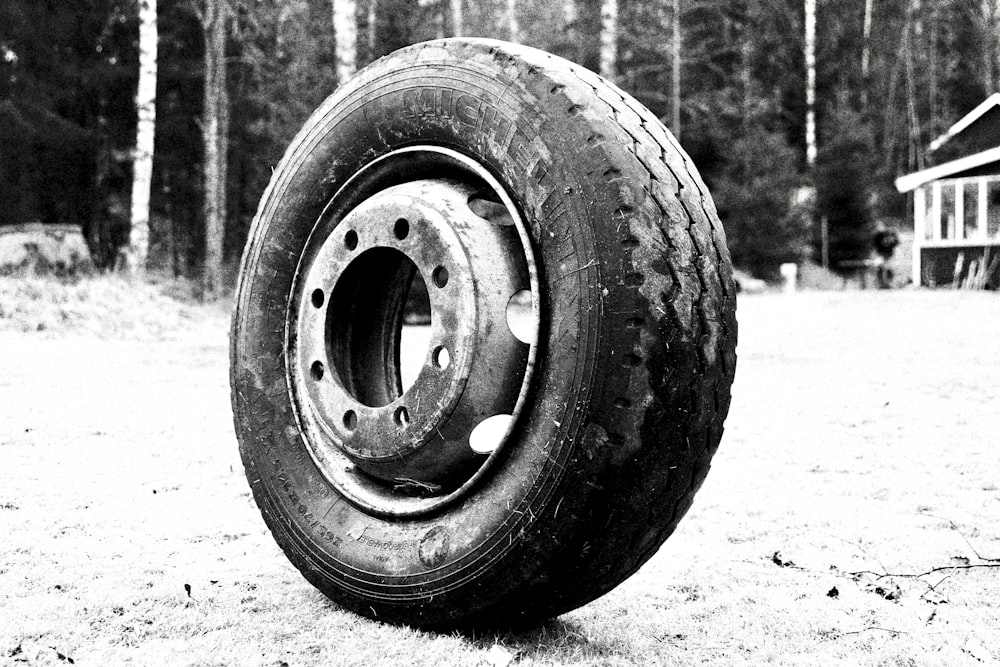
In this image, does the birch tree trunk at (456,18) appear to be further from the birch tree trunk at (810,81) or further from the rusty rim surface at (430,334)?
the rusty rim surface at (430,334)

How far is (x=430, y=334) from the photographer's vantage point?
2.32 m

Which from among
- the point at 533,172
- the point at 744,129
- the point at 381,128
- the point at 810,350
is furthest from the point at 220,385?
the point at 744,129

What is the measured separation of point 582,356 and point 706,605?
1.01m

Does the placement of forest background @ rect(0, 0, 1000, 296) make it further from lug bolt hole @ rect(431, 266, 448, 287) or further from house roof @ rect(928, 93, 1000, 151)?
lug bolt hole @ rect(431, 266, 448, 287)

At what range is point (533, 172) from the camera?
2039 millimetres

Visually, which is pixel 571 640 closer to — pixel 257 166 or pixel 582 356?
pixel 582 356

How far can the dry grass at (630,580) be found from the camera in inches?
84.6

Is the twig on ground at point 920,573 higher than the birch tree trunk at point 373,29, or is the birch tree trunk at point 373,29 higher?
the birch tree trunk at point 373,29

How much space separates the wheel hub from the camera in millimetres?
2123

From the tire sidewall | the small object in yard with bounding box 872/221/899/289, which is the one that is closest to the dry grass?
the tire sidewall

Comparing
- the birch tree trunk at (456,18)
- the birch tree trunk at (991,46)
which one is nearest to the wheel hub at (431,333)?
the birch tree trunk at (456,18)

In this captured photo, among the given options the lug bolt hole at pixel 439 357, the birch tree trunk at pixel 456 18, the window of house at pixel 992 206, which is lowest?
the lug bolt hole at pixel 439 357

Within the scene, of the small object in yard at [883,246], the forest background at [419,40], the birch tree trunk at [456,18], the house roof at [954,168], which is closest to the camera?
the forest background at [419,40]

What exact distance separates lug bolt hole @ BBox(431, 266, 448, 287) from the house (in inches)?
913
